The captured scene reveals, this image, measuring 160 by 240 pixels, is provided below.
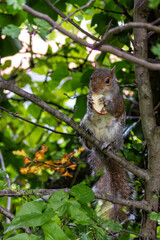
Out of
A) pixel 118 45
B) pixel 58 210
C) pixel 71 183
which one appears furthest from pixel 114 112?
pixel 58 210

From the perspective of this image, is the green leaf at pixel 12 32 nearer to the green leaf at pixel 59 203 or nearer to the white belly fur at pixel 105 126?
the green leaf at pixel 59 203

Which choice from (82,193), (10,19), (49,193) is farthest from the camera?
(10,19)

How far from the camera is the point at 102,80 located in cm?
205

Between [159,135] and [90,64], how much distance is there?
4.13ft

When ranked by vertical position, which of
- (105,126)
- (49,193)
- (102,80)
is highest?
(102,80)

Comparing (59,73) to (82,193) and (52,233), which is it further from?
(52,233)

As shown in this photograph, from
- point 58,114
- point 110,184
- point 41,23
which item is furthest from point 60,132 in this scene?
point 41,23

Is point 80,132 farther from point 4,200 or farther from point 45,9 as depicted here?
point 45,9

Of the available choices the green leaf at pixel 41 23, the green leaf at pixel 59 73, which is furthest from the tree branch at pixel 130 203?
the green leaf at pixel 59 73

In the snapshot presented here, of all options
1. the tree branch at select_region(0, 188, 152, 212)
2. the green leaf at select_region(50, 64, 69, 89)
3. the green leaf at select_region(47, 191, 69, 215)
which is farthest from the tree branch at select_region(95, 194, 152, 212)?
the green leaf at select_region(50, 64, 69, 89)

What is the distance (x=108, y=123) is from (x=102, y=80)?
285mm

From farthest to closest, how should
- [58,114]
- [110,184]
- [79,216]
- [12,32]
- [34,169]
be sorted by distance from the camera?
[110,184]
[34,169]
[58,114]
[79,216]
[12,32]

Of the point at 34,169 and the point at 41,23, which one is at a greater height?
the point at 41,23

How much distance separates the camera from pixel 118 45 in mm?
2004
